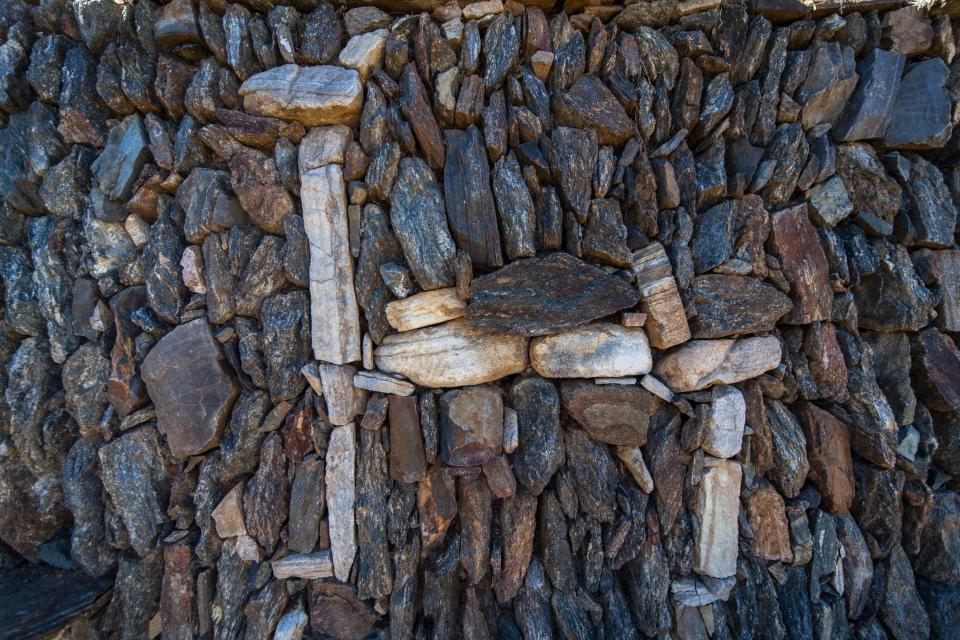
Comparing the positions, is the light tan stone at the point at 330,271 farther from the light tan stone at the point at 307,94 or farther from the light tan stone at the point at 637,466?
the light tan stone at the point at 637,466

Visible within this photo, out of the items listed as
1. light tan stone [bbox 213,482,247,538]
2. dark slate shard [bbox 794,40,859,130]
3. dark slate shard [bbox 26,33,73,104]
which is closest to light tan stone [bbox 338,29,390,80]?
dark slate shard [bbox 26,33,73,104]

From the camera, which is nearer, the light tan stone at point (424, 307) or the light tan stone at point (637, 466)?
the light tan stone at point (424, 307)

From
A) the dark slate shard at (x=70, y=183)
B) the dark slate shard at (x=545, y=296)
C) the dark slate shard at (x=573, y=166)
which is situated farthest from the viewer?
the dark slate shard at (x=70, y=183)

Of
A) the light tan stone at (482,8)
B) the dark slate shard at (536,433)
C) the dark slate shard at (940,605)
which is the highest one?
the light tan stone at (482,8)

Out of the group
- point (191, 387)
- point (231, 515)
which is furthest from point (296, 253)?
point (231, 515)

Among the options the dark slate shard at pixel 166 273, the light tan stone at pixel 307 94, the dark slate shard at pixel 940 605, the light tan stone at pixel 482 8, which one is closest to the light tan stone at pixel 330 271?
the light tan stone at pixel 307 94

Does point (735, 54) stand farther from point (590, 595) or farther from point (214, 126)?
point (590, 595)

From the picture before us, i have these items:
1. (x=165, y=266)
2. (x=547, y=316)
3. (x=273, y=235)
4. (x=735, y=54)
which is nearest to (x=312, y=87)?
(x=273, y=235)
